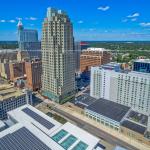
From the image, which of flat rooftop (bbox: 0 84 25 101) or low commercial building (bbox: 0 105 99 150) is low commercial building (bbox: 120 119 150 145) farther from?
flat rooftop (bbox: 0 84 25 101)

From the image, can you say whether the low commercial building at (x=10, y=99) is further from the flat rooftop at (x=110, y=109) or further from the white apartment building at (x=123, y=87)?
the white apartment building at (x=123, y=87)

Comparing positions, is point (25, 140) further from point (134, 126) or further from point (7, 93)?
point (134, 126)

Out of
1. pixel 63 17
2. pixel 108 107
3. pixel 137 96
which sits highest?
pixel 63 17

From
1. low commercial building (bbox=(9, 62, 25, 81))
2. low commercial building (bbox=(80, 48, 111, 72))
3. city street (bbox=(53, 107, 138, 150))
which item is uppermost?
low commercial building (bbox=(80, 48, 111, 72))

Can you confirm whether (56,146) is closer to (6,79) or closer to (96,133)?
(96,133)

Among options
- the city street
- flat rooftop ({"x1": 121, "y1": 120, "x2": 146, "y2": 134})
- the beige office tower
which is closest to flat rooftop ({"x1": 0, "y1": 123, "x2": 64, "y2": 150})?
the city street

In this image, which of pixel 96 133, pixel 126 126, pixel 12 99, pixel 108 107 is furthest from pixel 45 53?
pixel 126 126

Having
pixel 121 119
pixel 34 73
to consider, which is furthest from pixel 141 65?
pixel 34 73
